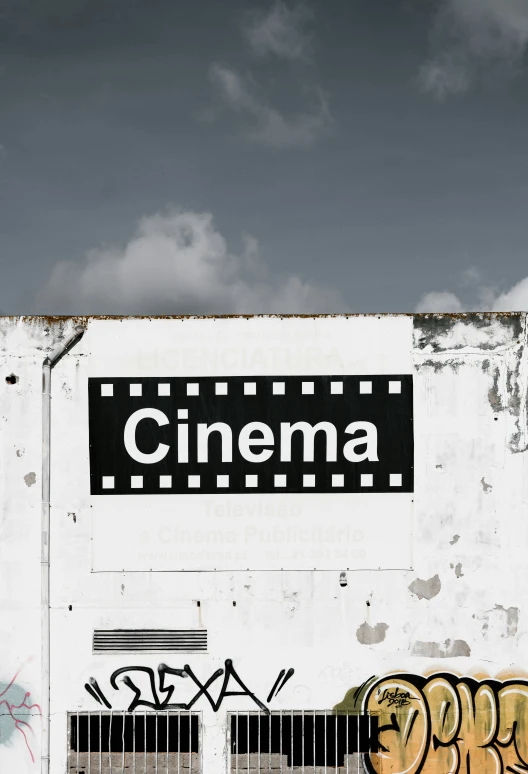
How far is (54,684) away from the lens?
4773mm

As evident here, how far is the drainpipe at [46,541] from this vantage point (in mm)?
4750

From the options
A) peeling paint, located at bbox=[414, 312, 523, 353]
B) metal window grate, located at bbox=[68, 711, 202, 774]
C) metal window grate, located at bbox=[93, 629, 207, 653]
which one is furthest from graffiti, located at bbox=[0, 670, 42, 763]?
peeling paint, located at bbox=[414, 312, 523, 353]

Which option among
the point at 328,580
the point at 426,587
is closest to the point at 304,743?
the point at 328,580

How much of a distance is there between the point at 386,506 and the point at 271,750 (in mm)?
2630

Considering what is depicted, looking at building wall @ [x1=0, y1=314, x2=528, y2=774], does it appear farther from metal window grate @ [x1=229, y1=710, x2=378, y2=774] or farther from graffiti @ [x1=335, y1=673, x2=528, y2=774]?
metal window grate @ [x1=229, y1=710, x2=378, y2=774]

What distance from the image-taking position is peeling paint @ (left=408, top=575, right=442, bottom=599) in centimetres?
475

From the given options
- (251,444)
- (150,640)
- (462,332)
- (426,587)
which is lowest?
(150,640)

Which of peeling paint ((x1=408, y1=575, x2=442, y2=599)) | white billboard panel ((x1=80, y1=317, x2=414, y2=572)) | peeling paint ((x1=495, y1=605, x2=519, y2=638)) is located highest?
white billboard panel ((x1=80, y1=317, x2=414, y2=572))

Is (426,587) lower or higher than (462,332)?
lower

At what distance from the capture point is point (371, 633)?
4738 mm

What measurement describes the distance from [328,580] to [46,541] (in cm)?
283

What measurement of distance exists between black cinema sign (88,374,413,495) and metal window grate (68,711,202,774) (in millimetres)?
2220

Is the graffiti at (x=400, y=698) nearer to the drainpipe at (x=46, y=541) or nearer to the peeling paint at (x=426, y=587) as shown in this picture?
the peeling paint at (x=426, y=587)

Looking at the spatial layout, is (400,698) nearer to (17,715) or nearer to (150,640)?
(150,640)
